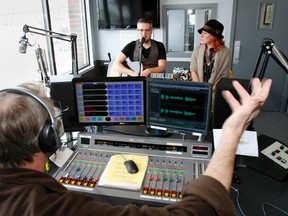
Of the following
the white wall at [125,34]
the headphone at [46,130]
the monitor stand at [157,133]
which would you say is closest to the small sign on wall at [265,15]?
the white wall at [125,34]

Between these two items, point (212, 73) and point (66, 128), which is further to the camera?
point (212, 73)

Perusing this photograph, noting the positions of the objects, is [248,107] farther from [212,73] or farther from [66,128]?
[212,73]

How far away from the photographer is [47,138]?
77cm

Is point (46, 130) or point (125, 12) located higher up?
point (125, 12)

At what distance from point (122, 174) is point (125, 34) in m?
3.69

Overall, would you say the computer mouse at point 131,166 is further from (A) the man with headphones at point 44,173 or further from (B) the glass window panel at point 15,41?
(B) the glass window panel at point 15,41

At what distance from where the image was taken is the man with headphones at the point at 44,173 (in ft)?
2.13

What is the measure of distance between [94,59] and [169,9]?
1.59 metres

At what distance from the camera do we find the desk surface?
117 cm

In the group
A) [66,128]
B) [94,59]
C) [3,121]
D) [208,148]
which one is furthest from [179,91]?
[94,59]

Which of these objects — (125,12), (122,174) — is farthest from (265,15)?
(122,174)

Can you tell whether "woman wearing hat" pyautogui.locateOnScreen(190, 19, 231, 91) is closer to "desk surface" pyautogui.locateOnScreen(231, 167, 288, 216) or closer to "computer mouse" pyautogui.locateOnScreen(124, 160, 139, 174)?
"desk surface" pyautogui.locateOnScreen(231, 167, 288, 216)

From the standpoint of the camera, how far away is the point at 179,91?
149 centimetres

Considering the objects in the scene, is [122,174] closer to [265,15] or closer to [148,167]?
[148,167]
